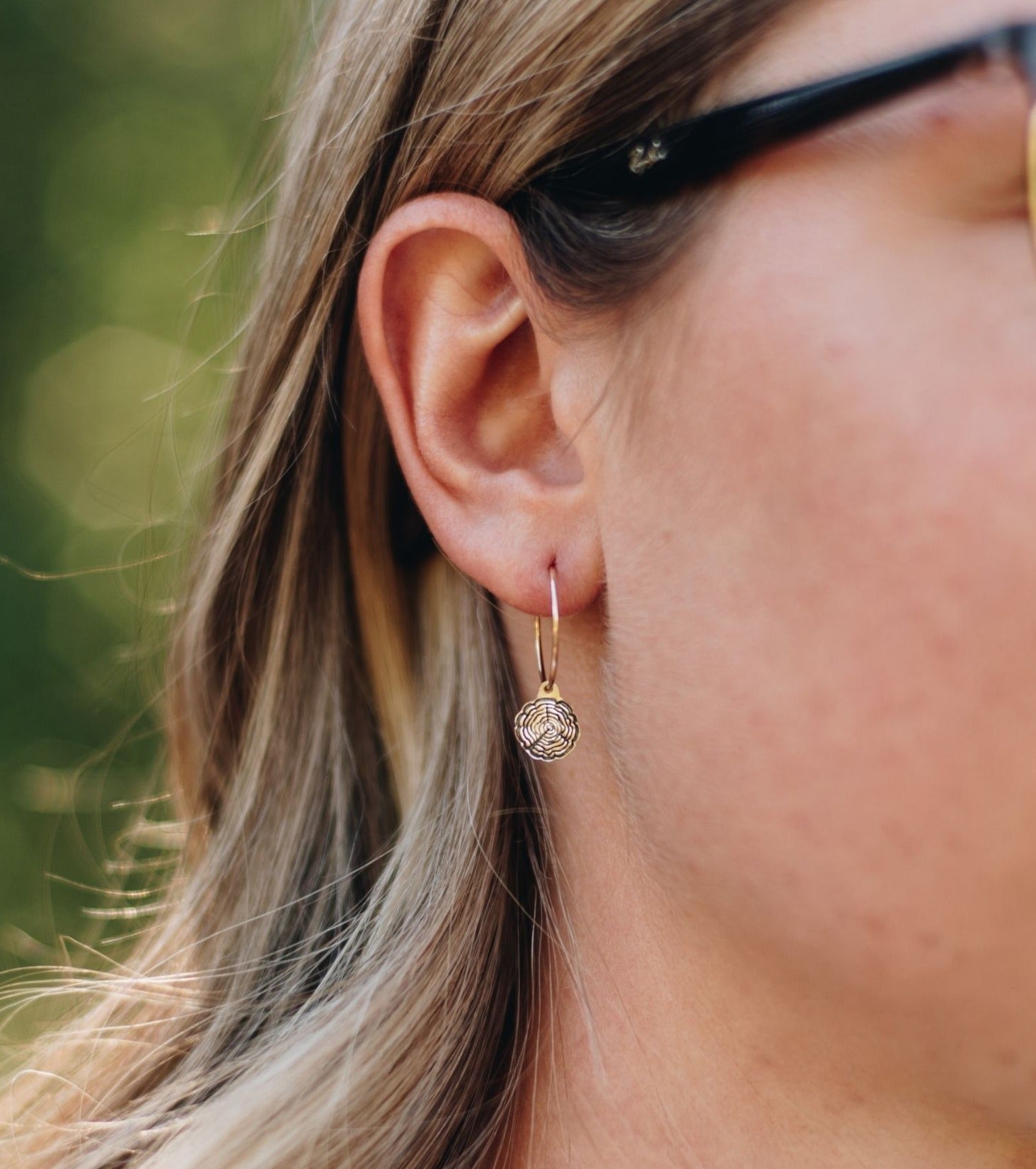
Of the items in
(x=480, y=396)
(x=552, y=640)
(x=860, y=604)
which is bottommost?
(x=860, y=604)

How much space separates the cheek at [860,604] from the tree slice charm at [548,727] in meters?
0.15

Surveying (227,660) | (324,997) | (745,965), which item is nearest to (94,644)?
(227,660)

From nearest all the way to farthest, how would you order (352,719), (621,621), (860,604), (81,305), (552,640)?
1. (860,604)
2. (621,621)
3. (552,640)
4. (352,719)
5. (81,305)

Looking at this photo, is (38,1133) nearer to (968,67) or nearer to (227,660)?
(227,660)

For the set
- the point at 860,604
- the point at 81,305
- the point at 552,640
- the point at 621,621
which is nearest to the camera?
the point at 860,604

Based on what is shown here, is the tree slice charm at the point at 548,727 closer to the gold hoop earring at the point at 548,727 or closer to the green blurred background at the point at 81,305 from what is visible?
the gold hoop earring at the point at 548,727

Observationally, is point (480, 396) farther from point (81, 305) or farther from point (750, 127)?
point (81, 305)

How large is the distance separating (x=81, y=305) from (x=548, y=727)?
468 cm

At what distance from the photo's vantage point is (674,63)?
126 centimetres

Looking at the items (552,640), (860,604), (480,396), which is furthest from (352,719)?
(860,604)

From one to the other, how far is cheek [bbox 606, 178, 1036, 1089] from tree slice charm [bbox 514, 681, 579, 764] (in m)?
0.15

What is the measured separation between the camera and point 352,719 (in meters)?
1.83

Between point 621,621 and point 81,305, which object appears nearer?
point 621,621

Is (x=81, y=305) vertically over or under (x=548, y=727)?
over
